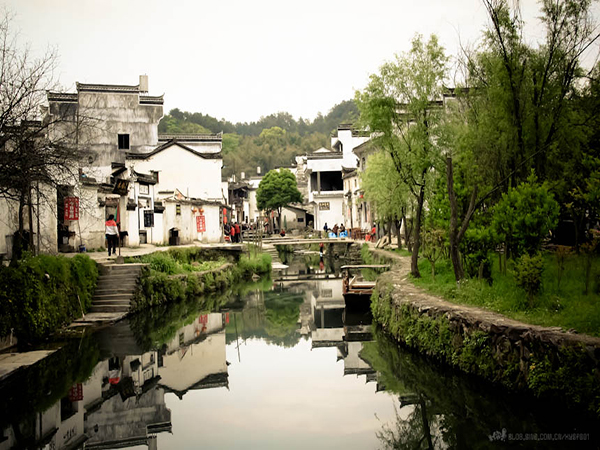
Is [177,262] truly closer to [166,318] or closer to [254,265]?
[166,318]

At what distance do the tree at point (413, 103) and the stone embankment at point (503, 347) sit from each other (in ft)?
13.5

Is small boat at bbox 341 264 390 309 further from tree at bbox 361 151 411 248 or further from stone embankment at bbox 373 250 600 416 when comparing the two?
stone embankment at bbox 373 250 600 416

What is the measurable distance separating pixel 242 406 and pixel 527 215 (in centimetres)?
597

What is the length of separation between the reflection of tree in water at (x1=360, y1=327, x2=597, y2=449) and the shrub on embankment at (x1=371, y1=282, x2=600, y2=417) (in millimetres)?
199

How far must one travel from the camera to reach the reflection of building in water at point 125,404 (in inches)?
320

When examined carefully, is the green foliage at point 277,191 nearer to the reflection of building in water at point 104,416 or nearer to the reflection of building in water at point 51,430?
the reflection of building in water at point 104,416

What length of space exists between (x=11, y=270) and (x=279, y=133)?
9707 cm

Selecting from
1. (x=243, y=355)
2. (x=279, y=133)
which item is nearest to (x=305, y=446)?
(x=243, y=355)

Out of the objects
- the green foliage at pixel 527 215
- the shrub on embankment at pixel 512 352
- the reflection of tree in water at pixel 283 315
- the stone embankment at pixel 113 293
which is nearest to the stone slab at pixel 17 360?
the stone embankment at pixel 113 293

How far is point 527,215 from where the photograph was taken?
10.4 meters

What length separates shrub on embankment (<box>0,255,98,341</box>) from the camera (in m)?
12.0

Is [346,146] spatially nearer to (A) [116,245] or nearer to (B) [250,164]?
(A) [116,245]

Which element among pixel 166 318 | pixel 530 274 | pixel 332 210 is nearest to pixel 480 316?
pixel 530 274

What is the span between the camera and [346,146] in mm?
50938
